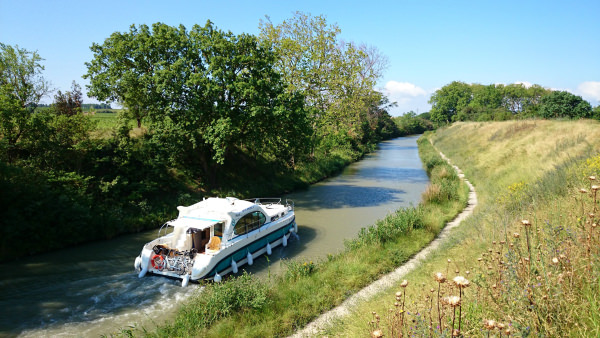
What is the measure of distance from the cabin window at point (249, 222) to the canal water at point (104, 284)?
1.38 metres

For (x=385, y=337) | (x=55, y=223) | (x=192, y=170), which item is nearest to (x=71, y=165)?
(x=55, y=223)

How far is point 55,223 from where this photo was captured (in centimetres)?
1430

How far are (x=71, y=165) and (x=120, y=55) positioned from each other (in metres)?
6.95

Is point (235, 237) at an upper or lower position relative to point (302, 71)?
lower

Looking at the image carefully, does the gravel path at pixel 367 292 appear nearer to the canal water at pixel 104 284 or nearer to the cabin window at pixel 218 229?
the canal water at pixel 104 284

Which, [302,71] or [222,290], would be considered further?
[302,71]

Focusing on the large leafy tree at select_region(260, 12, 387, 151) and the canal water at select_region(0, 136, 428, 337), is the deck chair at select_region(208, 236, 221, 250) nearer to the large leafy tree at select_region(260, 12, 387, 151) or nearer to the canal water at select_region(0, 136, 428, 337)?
the canal water at select_region(0, 136, 428, 337)

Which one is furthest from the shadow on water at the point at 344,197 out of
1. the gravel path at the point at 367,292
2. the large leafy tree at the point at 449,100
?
the large leafy tree at the point at 449,100

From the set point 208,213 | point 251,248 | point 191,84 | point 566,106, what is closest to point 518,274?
point 251,248

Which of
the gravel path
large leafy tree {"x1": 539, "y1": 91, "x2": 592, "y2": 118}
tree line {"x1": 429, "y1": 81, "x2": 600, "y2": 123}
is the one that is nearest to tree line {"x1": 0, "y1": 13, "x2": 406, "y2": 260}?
the gravel path

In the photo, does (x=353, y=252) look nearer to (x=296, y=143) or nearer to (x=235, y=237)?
(x=235, y=237)

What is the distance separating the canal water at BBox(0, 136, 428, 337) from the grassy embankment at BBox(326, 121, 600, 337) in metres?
5.35

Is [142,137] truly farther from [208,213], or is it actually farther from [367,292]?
[367,292]

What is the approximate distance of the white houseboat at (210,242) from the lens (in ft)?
38.1
